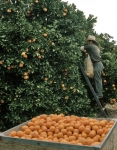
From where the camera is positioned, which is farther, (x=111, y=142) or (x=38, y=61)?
(x=38, y=61)

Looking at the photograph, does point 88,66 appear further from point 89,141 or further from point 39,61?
point 89,141

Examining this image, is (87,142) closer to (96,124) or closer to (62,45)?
(96,124)

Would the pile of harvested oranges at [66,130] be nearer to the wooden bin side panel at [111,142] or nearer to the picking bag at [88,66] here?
the wooden bin side panel at [111,142]

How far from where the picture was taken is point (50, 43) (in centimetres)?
721

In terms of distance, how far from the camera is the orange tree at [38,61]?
656cm

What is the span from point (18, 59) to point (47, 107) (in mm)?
1470

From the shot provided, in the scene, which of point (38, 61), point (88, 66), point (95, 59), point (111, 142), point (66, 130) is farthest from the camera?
point (95, 59)

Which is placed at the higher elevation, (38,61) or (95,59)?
(95,59)

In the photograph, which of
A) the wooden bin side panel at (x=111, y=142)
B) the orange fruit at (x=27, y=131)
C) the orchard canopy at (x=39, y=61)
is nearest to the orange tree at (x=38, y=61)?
the orchard canopy at (x=39, y=61)

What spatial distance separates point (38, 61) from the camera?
6.77m

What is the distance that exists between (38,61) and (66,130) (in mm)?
3111

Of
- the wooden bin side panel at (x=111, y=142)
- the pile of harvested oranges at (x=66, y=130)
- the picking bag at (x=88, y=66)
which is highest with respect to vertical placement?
the picking bag at (x=88, y=66)

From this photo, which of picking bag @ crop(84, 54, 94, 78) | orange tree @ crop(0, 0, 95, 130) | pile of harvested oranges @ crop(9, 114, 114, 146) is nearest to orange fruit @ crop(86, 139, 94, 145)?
pile of harvested oranges @ crop(9, 114, 114, 146)

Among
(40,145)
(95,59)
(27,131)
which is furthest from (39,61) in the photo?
(40,145)
